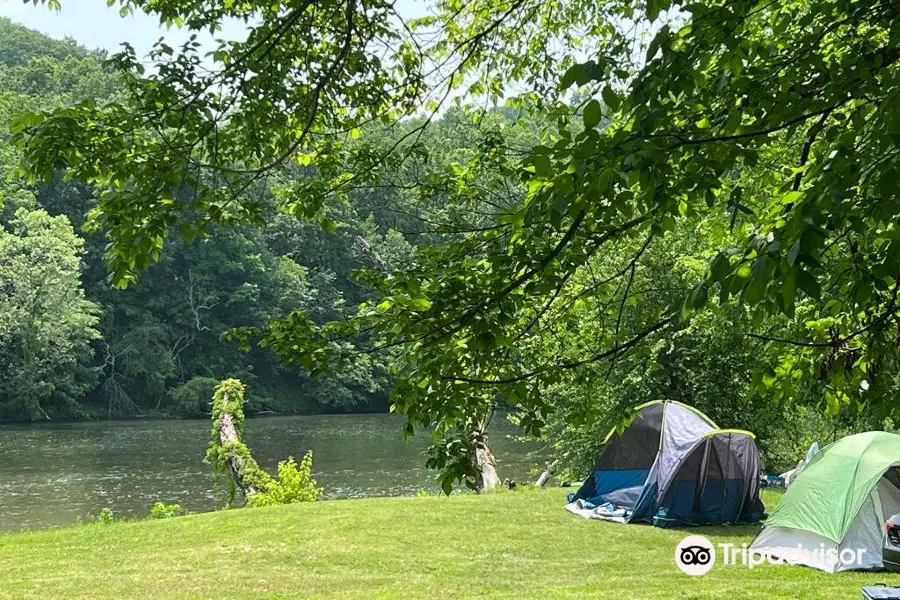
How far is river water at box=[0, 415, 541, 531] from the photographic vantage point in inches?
691

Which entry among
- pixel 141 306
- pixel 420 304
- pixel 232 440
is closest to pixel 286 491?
pixel 232 440

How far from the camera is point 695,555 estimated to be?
9.18 m

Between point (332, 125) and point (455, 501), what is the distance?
9704 millimetres

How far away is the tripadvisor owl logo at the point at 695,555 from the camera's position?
28.3ft

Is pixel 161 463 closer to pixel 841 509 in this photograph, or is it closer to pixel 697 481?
pixel 697 481

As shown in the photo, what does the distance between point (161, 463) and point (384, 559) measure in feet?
56.8

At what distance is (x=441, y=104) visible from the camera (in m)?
4.44

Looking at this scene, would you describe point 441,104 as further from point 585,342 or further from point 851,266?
point 851,266

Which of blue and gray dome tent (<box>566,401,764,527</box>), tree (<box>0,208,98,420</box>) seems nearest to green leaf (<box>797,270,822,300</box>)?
blue and gray dome tent (<box>566,401,764,527</box>)

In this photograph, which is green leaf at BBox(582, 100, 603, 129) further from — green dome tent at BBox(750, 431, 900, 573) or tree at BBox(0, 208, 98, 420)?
tree at BBox(0, 208, 98, 420)

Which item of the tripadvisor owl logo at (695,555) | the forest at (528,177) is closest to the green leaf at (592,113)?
the forest at (528,177)

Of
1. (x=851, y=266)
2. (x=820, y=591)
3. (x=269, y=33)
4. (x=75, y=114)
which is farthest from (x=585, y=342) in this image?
(x=820, y=591)

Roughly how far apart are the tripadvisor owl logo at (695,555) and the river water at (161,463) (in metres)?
7.54

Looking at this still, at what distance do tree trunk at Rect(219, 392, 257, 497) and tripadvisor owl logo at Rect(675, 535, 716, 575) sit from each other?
8335mm
